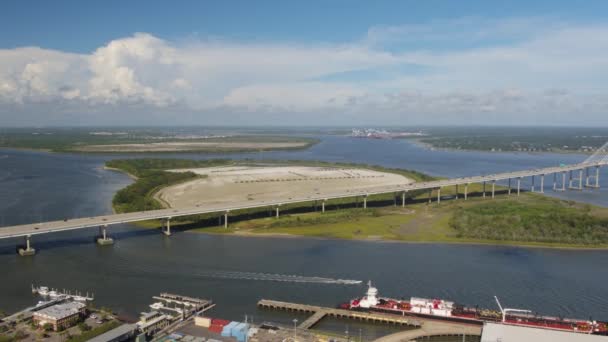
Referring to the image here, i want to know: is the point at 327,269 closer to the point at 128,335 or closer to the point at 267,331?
the point at 267,331

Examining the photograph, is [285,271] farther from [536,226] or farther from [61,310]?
[536,226]

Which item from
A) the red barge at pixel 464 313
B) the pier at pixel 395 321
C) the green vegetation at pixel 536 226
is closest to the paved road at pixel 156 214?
the green vegetation at pixel 536 226

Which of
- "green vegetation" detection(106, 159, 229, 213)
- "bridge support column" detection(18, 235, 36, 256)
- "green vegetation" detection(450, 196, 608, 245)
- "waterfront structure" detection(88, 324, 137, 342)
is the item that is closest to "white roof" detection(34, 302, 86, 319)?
"waterfront structure" detection(88, 324, 137, 342)

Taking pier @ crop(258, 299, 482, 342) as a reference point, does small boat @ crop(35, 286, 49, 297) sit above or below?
above

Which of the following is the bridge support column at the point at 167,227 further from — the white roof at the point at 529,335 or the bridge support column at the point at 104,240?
the white roof at the point at 529,335

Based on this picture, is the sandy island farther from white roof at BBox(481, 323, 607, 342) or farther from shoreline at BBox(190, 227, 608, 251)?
white roof at BBox(481, 323, 607, 342)

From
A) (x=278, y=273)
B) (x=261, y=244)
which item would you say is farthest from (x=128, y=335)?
(x=261, y=244)

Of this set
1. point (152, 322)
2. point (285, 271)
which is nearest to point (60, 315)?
point (152, 322)
